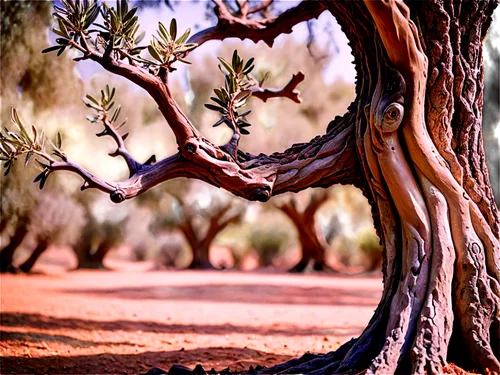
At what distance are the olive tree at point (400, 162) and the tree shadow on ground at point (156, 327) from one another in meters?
3.91

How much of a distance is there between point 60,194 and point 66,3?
15.7 meters

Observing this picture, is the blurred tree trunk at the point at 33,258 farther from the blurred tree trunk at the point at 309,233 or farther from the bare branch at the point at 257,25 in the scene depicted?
the bare branch at the point at 257,25

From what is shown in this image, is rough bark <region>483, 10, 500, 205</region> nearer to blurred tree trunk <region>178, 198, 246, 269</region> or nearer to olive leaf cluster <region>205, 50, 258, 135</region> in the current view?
olive leaf cluster <region>205, 50, 258, 135</region>

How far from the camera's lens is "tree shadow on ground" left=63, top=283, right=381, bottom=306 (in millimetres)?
12930

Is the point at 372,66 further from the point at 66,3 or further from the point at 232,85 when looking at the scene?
the point at 66,3

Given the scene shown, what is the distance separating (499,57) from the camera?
8125mm

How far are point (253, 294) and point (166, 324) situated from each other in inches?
204

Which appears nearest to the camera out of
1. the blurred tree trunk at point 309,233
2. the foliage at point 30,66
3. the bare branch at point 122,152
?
the bare branch at point 122,152

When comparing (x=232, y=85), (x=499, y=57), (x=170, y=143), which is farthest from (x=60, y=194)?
(x=232, y=85)

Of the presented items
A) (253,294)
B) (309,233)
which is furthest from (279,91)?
(309,233)

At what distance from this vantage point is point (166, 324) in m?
9.30

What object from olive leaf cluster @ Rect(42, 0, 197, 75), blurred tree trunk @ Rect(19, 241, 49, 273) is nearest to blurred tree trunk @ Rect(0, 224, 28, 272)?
blurred tree trunk @ Rect(19, 241, 49, 273)

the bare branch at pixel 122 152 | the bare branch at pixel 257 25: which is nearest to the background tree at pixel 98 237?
the bare branch at pixel 257 25

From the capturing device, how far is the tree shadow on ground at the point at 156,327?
27.9 feet
